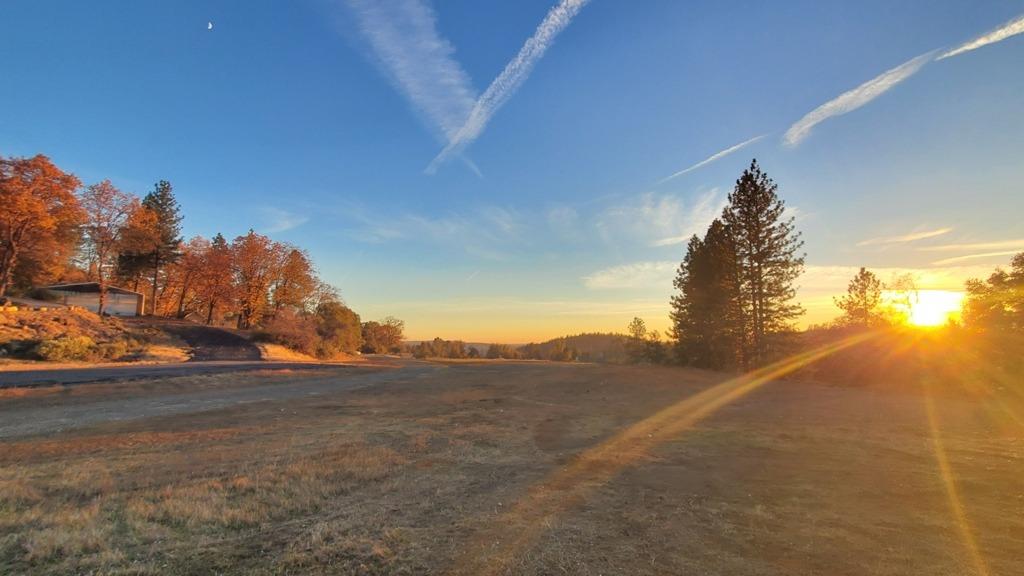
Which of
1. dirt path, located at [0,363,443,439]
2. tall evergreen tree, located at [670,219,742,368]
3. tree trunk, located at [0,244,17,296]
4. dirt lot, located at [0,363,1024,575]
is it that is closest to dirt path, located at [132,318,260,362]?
tree trunk, located at [0,244,17,296]

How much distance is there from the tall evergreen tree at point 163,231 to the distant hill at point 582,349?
57802mm

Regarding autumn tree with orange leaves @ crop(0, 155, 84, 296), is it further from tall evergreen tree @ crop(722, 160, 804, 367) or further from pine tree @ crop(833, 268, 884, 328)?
pine tree @ crop(833, 268, 884, 328)

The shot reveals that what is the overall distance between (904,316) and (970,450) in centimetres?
5031

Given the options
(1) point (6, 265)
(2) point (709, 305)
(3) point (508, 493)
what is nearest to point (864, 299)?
(2) point (709, 305)

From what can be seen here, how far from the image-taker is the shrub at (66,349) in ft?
78.2

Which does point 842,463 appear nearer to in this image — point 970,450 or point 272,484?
point 970,450

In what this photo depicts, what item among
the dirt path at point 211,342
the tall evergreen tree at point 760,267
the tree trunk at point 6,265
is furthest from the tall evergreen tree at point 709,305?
the tree trunk at point 6,265

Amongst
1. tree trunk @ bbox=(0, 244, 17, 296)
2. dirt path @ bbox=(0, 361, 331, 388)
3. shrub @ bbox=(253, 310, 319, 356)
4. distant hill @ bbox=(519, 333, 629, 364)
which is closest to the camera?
dirt path @ bbox=(0, 361, 331, 388)

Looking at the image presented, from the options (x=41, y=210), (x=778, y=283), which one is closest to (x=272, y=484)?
(x=778, y=283)

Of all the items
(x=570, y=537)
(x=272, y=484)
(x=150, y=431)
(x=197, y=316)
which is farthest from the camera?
(x=197, y=316)

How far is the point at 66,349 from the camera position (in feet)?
80.6

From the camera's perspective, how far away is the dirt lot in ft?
14.7

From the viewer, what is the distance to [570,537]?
→ 4.98m

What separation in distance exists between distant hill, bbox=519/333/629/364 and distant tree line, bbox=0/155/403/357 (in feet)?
126
